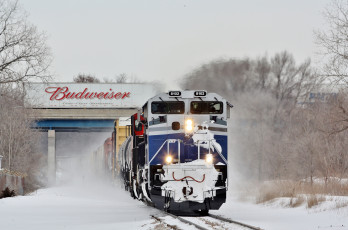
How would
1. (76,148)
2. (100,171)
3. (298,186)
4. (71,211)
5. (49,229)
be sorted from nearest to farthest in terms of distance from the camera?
(49,229), (71,211), (298,186), (100,171), (76,148)

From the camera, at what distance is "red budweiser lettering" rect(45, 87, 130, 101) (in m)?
69.4

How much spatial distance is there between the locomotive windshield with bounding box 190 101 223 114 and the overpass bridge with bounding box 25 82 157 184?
48.3 meters

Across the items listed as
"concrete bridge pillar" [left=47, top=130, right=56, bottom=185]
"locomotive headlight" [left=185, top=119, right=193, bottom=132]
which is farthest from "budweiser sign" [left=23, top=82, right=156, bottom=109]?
"locomotive headlight" [left=185, top=119, right=193, bottom=132]

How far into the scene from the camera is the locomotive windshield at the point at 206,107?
2036 centimetres

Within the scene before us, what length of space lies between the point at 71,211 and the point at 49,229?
6435mm

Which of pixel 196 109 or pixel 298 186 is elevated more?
pixel 196 109

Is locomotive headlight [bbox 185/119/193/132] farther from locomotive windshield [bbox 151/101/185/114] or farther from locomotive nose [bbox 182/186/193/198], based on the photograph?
locomotive nose [bbox 182/186/193/198]

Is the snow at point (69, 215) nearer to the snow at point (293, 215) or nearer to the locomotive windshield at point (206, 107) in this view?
the snow at point (293, 215)

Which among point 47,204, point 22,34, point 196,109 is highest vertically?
point 22,34

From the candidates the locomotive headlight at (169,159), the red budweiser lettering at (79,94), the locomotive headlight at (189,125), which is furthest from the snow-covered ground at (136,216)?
the red budweiser lettering at (79,94)

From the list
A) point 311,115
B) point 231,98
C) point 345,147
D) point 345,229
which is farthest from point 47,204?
point 311,115

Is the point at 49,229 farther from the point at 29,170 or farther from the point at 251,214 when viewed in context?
the point at 29,170

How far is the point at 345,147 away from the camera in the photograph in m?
43.6

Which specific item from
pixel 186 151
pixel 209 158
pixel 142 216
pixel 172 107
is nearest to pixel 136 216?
pixel 142 216
